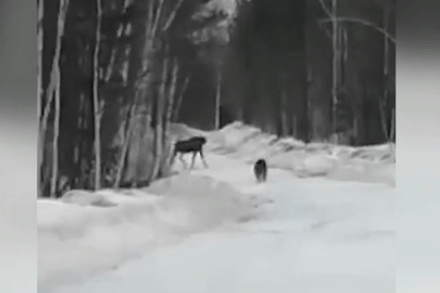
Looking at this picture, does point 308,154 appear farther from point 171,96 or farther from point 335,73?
point 171,96

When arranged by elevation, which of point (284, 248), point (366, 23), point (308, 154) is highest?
point (366, 23)

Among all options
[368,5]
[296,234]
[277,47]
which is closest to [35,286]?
[296,234]

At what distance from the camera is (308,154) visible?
173cm

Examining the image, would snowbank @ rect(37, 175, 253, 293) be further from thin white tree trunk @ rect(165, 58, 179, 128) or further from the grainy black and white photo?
thin white tree trunk @ rect(165, 58, 179, 128)

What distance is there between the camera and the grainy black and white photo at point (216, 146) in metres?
1.70

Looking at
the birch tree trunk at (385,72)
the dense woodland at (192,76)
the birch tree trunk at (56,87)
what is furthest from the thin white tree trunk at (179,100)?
the birch tree trunk at (385,72)

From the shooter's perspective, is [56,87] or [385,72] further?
[56,87]

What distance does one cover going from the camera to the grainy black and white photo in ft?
5.59

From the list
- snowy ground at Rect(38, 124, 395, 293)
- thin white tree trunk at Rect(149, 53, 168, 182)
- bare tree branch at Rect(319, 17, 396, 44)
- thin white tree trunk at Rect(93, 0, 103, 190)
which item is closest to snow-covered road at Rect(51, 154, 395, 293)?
snowy ground at Rect(38, 124, 395, 293)

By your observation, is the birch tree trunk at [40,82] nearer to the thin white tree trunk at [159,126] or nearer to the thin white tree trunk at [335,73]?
the thin white tree trunk at [159,126]

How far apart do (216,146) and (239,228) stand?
198 mm

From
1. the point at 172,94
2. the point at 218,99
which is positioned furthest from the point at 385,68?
the point at 172,94

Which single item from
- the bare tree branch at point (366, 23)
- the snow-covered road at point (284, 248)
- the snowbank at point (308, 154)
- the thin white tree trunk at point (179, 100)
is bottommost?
the snow-covered road at point (284, 248)

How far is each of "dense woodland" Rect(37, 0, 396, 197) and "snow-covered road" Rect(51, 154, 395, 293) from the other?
0.39ft
